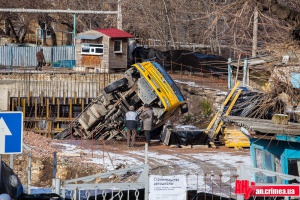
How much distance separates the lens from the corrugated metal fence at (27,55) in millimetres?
45406

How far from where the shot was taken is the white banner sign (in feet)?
40.4

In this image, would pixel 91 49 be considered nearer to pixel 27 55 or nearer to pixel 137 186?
pixel 27 55

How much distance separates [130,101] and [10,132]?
16.5m

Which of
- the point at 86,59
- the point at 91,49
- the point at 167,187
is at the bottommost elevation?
the point at 167,187

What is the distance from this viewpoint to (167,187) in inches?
494

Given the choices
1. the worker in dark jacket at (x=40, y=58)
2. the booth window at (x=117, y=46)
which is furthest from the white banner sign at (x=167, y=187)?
the worker in dark jacket at (x=40, y=58)

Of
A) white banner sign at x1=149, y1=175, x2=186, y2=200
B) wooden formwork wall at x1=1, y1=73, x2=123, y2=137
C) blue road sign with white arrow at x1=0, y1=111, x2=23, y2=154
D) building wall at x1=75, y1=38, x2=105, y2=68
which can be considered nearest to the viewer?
blue road sign with white arrow at x1=0, y1=111, x2=23, y2=154

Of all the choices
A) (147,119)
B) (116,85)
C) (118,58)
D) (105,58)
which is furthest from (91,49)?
(147,119)

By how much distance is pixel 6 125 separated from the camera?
37.5 feet

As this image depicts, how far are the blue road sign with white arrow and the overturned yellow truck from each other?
15531 mm

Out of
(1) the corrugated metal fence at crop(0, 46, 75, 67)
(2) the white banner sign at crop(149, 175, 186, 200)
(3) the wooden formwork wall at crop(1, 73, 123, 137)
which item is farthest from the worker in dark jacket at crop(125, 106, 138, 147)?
(1) the corrugated metal fence at crop(0, 46, 75, 67)

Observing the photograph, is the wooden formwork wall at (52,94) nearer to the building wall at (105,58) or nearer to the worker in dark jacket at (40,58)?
the building wall at (105,58)

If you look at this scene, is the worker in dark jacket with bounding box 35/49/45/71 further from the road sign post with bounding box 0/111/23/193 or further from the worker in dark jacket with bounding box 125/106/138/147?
the road sign post with bounding box 0/111/23/193

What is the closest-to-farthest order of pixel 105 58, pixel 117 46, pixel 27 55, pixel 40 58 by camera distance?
pixel 105 58
pixel 117 46
pixel 40 58
pixel 27 55
